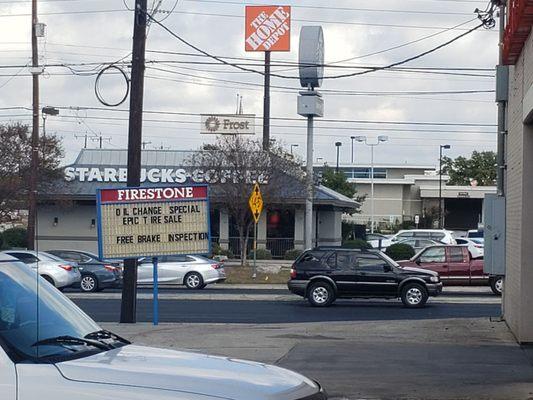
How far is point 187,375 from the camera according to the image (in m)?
4.46

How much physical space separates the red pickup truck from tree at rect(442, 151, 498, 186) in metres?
69.3

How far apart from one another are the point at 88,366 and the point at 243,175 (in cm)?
3933

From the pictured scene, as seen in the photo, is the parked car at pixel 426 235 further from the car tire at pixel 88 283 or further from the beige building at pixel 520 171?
the beige building at pixel 520 171

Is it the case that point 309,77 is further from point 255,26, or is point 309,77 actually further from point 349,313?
point 349,313

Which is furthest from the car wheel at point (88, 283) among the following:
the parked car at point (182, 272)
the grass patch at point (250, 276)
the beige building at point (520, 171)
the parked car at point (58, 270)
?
the beige building at point (520, 171)

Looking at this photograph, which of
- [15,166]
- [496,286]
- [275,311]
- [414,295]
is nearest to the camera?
[275,311]

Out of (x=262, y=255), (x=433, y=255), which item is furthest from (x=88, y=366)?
(x=262, y=255)

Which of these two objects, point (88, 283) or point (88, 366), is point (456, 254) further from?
point (88, 366)

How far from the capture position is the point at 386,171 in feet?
350

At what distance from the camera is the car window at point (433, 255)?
105ft

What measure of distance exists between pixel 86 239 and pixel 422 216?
117 ft

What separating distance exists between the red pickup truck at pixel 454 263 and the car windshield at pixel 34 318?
89.7 ft

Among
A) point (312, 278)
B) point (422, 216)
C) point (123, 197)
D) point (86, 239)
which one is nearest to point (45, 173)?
point (86, 239)

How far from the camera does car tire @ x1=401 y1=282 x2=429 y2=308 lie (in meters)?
26.9
